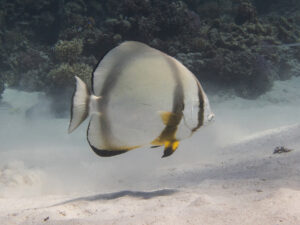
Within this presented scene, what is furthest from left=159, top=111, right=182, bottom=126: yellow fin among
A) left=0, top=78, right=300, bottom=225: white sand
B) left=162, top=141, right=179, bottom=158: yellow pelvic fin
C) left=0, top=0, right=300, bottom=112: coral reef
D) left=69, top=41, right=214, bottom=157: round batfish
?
left=0, top=0, right=300, bottom=112: coral reef

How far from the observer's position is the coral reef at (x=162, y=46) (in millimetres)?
9133

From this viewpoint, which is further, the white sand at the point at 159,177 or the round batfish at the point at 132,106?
the white sand at the point at 159,177

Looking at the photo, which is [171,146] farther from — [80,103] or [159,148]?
[159,148]

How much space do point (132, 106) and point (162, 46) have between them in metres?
8.41

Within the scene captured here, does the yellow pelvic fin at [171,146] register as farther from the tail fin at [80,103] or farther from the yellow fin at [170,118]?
the tail fin at [80,103]

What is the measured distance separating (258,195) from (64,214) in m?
1.74

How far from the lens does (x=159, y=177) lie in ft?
12.3

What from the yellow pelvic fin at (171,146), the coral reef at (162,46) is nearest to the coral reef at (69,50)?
the coral reef at (162,46)

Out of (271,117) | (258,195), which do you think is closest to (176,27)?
(271,117)

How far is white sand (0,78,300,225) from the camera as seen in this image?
2.04m

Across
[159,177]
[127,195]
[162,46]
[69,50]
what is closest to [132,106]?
[127,195]

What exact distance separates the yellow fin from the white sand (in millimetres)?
852

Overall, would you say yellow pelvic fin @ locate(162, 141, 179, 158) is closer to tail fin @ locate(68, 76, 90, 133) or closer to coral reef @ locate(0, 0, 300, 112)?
tail fin @ locate(68, 76, 90, 133)

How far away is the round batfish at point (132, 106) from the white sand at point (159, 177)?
81 centimetres
